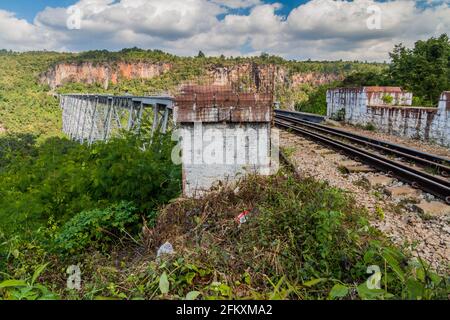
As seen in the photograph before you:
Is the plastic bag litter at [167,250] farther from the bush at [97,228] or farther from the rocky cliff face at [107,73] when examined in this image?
the rocky cliff face at [107,73]

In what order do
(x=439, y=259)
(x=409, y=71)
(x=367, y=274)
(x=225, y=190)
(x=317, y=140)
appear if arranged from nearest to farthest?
(x=367, y=274) < (x=439, y=259) < (x=225, y=190) < (x=317, y=140) < (x=409, y=71)

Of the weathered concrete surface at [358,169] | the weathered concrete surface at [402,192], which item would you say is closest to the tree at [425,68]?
the weathered concrete surface at [358,169]

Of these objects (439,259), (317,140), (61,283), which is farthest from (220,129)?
(317,140)

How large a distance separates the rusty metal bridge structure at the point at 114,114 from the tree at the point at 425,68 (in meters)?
12.4

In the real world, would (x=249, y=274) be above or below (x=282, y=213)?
below

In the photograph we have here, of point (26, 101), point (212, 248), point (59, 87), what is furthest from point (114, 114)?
point (59, 87)

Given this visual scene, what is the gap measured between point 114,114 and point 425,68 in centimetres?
1810

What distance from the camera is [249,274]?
2.00 meters

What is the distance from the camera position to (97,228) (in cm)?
356

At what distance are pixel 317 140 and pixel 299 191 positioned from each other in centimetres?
646

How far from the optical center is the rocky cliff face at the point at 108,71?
8494 cm

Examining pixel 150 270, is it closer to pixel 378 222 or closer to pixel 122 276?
pixel 122 276

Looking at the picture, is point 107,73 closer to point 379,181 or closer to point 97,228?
point 379,181

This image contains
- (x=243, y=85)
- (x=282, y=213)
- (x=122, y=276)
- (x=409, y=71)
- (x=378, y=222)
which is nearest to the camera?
(x=122, y=276)
